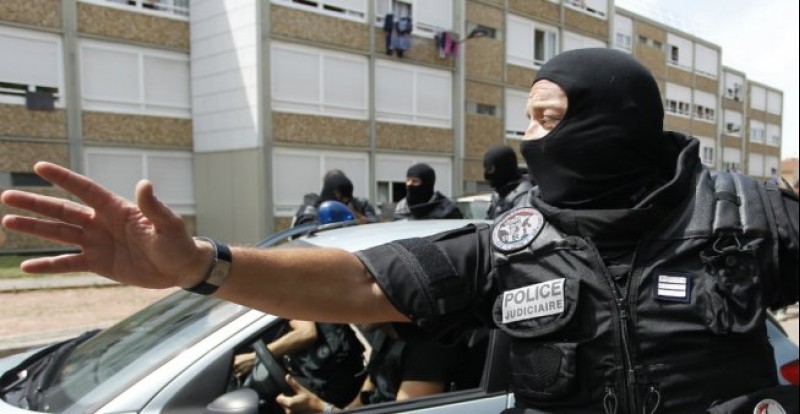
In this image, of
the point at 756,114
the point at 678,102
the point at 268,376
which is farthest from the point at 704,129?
the point at 268,376

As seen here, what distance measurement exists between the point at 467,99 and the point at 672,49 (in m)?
11.5

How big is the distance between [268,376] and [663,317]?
5.29 feet

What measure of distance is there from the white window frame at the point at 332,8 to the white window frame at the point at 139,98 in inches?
122

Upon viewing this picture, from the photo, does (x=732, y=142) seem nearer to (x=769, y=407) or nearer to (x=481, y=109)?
(x=481, y=109)

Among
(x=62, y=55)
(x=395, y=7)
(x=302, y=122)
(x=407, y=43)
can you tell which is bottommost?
(x=302, y=122)

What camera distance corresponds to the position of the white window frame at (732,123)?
35.8 meters

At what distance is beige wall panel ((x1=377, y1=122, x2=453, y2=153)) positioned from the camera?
17.2 m

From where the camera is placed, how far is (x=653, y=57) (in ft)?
80.2

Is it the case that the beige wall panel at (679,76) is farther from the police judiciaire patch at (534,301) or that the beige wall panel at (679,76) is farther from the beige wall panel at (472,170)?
the police judiciaire patch at (534,301)

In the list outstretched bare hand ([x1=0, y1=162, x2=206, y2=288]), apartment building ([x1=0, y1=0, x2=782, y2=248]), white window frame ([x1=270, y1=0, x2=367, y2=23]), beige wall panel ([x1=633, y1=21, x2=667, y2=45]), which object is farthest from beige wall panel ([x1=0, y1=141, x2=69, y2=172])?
white window frame ([x1=270, y1=0, x2=367, y2=23])

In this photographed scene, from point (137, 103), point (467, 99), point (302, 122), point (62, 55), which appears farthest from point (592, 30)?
point (62, 55)

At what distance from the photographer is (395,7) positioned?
56.4ft

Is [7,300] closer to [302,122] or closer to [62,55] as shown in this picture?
[62,55]

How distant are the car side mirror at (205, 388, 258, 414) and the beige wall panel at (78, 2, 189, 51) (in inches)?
530
